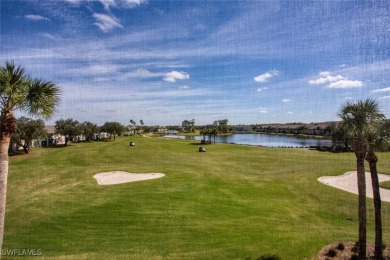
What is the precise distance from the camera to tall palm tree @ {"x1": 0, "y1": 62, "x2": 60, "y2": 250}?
7586mm

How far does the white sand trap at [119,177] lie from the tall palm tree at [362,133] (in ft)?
64.7

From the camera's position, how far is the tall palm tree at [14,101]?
7586mm

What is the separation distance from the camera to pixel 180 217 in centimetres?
1605

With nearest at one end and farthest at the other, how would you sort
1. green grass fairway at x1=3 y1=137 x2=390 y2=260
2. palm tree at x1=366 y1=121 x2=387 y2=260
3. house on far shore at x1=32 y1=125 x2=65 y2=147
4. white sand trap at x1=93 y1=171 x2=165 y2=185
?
palm tree at x1=366 y1=121 x2=387 y2=260
green grass fairway at x1=3 y1=137 x2=390 y2=260
white sand trap at x1=93 y1=171 x2=165 y2=185
house on far shore at x1=32 y1=125 x2=65 y2=147

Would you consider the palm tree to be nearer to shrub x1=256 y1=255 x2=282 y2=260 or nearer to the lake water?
shrub x1=256 y1=255 x2=282 y2=260

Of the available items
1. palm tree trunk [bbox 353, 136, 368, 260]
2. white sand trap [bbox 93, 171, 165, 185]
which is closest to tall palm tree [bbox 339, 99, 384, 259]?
palm tree trunk [bbox 353, 136, 368, 260]

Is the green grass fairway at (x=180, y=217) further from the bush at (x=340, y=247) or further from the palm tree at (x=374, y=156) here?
the palm tree at (x=374, y=156)

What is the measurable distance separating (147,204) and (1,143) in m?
12.2

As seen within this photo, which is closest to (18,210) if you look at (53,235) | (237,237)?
(53,235)

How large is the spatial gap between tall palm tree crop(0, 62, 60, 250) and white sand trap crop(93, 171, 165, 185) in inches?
680

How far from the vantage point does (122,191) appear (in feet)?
71.8

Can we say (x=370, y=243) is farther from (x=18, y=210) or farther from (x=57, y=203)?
(x=18, y=210)

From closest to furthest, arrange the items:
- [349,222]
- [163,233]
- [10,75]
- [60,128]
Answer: [10,75], [163,233], [349,222], [60,128]

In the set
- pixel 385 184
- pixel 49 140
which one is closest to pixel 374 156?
pixel 385 184
